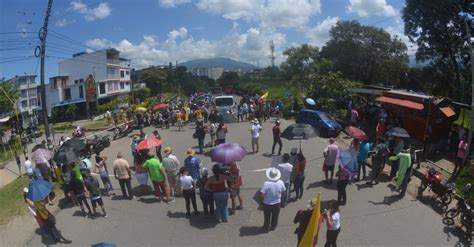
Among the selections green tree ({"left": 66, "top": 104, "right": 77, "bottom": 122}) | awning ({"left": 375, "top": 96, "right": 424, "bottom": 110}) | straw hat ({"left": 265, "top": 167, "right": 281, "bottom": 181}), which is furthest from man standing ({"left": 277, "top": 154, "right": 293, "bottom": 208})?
green tree ({"left": 66, "top": 104, "right": 77, "bottom": 122})

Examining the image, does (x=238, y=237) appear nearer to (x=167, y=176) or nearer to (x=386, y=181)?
(x=167, y=176)

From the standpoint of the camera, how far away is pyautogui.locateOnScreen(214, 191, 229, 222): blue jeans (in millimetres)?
9555

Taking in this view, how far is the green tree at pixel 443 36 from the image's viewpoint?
29.6 metres

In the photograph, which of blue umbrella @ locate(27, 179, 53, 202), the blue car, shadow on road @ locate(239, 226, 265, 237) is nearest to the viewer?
blue umbrella @ locate(27, 179, 53, 202)

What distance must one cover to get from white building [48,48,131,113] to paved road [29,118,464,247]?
159 feet

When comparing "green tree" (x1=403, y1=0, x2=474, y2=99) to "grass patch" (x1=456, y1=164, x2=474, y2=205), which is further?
"green tree" (x1=403, y1=0, x2=474, y2=99)

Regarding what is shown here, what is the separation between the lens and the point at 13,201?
1305cm

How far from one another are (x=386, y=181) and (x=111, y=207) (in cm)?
920

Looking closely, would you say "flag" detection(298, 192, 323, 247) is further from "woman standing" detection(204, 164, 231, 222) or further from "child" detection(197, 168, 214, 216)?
"child" detection(197, 168, 214, 216)

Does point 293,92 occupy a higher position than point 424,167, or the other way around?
point 293,92

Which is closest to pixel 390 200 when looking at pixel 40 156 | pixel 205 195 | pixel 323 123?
pixel 205 195

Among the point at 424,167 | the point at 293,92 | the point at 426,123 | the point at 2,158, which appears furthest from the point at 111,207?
the point at 293,92

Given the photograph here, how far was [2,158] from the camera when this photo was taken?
2627 cm

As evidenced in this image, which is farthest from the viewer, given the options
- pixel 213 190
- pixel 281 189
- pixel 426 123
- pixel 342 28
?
pixel 342 28
